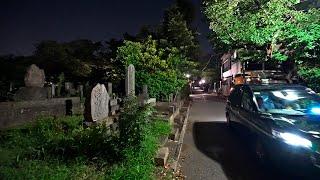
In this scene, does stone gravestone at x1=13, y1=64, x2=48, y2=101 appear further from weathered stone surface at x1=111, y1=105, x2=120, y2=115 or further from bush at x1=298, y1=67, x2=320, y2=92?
bush at x1=298, y1=67, x2=320, y2=92

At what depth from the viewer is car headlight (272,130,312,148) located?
5691 millimetres

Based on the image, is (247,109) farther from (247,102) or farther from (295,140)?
(295,140)

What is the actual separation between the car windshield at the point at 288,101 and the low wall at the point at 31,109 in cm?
841

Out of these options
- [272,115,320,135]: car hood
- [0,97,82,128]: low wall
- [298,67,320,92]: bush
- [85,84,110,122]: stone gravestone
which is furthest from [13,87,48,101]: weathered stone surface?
[298,67,320,92]: bush

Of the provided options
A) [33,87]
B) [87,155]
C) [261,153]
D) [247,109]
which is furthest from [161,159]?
[33,87]

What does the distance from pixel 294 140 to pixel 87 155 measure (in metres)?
4.28

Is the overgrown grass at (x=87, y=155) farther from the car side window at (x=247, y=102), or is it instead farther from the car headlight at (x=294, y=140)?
the car side window at (x=247, y=102)

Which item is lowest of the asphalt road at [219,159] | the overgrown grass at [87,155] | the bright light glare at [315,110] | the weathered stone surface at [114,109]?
the asphalt road at [219,159]

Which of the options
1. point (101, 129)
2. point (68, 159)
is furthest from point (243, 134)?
point (68, 159)

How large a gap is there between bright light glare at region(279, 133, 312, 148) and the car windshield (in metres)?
1.64

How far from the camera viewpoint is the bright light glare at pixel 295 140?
569cm

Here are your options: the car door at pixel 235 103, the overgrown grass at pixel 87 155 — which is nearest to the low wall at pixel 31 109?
the overgrown grass at pixel 87 155

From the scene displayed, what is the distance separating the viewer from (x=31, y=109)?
1224cm

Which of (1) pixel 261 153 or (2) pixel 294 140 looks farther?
(1) pixel 261 153
